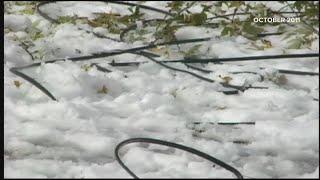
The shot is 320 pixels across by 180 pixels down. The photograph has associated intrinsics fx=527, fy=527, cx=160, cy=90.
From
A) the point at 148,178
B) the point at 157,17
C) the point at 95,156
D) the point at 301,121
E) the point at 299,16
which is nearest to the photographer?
the point at 148,178

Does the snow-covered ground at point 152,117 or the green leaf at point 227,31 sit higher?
the green leaf at point 227,31

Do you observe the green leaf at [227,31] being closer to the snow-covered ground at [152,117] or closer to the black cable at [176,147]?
the snow-covered ground at [152,117]

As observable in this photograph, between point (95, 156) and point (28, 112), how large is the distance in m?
0.42

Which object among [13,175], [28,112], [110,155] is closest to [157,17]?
[28,112]

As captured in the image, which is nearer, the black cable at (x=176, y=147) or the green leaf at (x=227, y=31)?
the black cable at (x=176, y=147)

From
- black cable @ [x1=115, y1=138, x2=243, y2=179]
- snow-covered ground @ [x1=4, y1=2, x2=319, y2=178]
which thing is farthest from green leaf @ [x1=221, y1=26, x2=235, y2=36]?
black cable @ [x1=115, y1=138, x2=243, y2=179]

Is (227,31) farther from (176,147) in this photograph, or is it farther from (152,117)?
(176,147)

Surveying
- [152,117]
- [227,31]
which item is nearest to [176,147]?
[152,117]

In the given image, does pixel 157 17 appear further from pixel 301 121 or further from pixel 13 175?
pixel 13 175

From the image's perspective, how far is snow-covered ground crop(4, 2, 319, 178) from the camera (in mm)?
1760

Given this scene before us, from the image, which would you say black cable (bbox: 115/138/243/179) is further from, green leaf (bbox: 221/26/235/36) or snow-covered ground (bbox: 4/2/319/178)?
green leaf (bbox: 221/26/235/36)

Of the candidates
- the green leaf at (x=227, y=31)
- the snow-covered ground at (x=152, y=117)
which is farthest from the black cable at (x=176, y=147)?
the green leaf at (x=227, y=31)

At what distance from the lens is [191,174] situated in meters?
1.70

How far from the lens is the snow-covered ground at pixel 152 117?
1.76 meters
